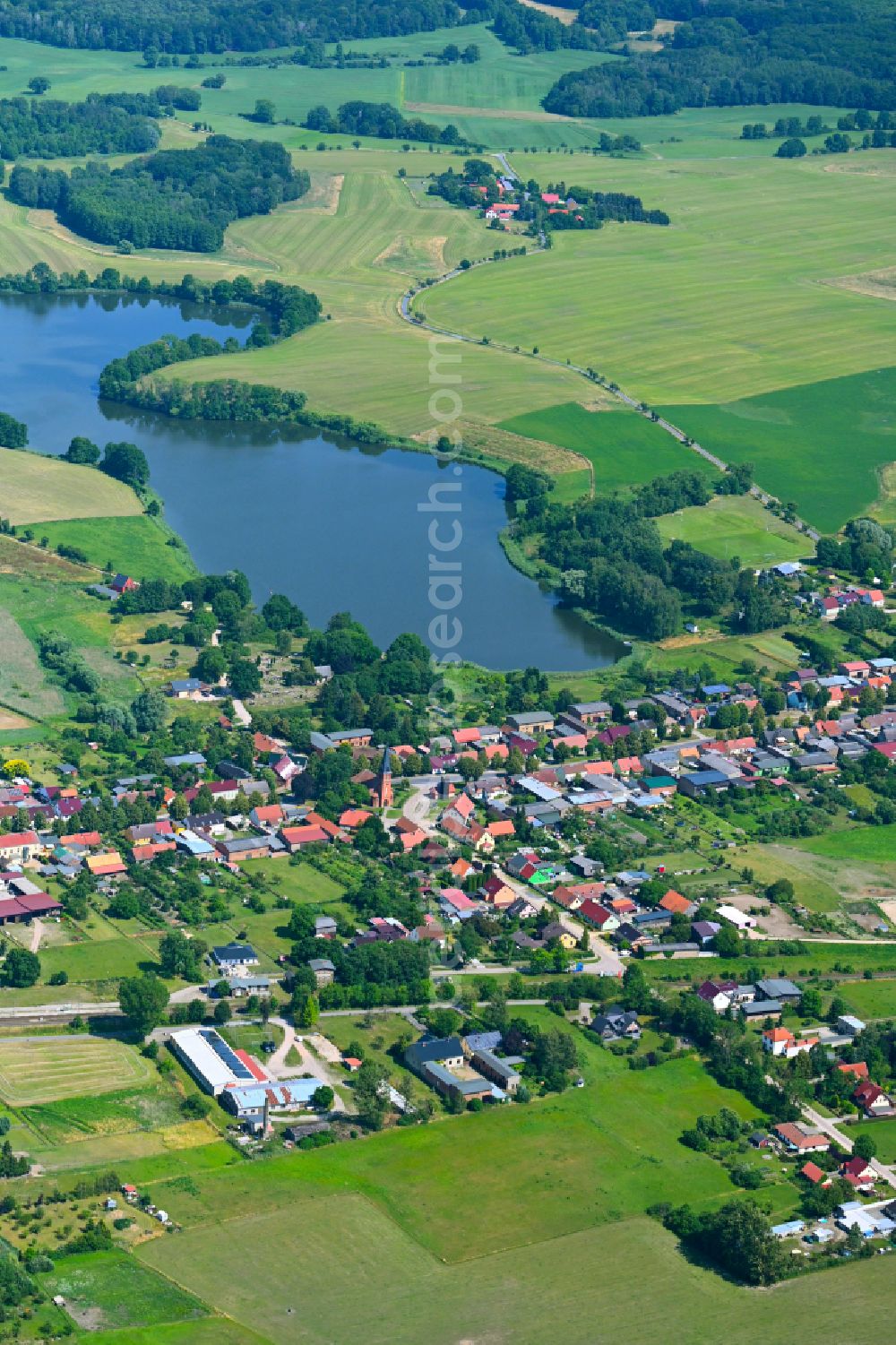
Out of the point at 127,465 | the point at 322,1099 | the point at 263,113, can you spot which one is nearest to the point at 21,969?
the point at 322,1099

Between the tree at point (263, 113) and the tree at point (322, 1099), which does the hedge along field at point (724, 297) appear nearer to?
the tree at point (263, 113)

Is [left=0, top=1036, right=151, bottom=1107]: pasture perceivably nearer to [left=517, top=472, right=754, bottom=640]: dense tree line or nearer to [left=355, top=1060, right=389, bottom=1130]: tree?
[left=355, top=1060, right=389, bottom=1130]: tree

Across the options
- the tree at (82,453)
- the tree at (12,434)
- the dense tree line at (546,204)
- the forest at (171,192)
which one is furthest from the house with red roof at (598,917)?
the dense tree line at (546,204)

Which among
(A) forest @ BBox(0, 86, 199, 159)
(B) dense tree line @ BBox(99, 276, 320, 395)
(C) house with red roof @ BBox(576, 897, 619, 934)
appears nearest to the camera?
(C) house with red roof @ BBox(576, 897, 619, 934)

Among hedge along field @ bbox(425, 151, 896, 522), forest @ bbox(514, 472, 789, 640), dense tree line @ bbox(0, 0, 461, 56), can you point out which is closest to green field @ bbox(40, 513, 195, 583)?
forest @ bbox(514, 472, 789, 640)

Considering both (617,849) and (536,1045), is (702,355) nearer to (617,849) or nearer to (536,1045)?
(617,849)

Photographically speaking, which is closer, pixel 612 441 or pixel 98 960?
pixel 98 960

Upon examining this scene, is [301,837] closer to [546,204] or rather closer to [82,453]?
[82,453]

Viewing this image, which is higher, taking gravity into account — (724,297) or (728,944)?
(724,297)
